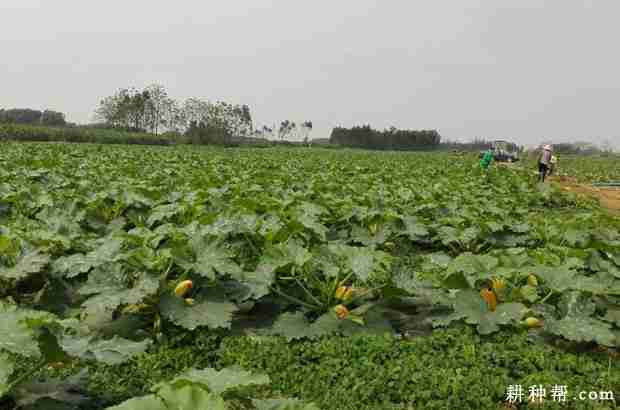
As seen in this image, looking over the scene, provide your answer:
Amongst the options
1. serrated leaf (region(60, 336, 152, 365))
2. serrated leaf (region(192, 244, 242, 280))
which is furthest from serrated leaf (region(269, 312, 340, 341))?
serrated leaf (region(60, 336, 152, 365))

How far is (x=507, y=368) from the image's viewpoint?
3.21 metres

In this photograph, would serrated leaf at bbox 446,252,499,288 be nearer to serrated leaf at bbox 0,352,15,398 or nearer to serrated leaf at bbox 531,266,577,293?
serrated leaf at bbox 531,266,577,293

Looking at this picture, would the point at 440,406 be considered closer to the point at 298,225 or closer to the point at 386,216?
the point at 298,225

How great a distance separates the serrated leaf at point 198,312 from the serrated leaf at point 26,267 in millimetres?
861

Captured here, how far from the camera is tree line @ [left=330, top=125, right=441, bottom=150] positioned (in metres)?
95.3

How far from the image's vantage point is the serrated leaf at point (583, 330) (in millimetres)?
3303

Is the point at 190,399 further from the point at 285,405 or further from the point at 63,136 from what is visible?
the point at 63,136

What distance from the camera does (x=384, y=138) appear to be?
9569 centimetres

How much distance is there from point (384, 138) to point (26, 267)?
9427 centimetres

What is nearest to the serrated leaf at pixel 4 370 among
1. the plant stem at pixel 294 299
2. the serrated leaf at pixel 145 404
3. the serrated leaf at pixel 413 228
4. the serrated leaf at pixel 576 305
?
the serrated leaf at pixel 145 404

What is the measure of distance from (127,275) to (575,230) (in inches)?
183

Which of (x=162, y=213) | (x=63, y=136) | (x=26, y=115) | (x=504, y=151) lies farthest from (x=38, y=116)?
(x=162, y=213)

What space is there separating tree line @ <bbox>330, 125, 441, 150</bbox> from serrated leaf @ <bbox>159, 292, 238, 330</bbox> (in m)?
93.2

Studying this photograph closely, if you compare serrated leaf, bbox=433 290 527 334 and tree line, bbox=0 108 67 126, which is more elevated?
tree line, bbox=0 108 67 126
